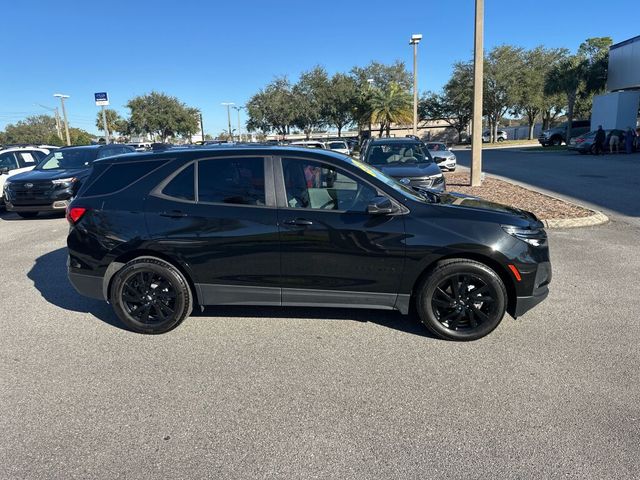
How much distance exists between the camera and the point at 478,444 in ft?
8.75

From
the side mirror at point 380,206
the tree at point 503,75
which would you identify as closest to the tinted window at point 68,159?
the side mirror at point 380,206

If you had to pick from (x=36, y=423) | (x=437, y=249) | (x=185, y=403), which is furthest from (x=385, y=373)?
(x=36, y=423)

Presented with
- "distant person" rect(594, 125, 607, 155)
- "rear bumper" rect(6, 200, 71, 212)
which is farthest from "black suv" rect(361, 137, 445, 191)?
"distant person" rect(594, 125, 607, 155)

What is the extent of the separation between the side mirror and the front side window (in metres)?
0.17

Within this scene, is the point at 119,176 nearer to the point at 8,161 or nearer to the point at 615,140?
the point at 8,161

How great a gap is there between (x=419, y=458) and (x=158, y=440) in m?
1.60

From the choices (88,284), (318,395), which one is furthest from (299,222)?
(88,284)

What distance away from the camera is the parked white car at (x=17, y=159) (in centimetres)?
1265

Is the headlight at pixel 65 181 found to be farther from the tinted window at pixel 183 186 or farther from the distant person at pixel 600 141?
the distant person at pixel 600 141

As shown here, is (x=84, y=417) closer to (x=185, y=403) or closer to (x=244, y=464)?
(x=185, y=403)

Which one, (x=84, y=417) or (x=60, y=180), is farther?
(x=60, y=180)

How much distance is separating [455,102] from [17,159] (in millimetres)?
50169

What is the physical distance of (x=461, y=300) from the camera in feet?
12.8

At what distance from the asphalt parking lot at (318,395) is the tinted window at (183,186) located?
1.30m
